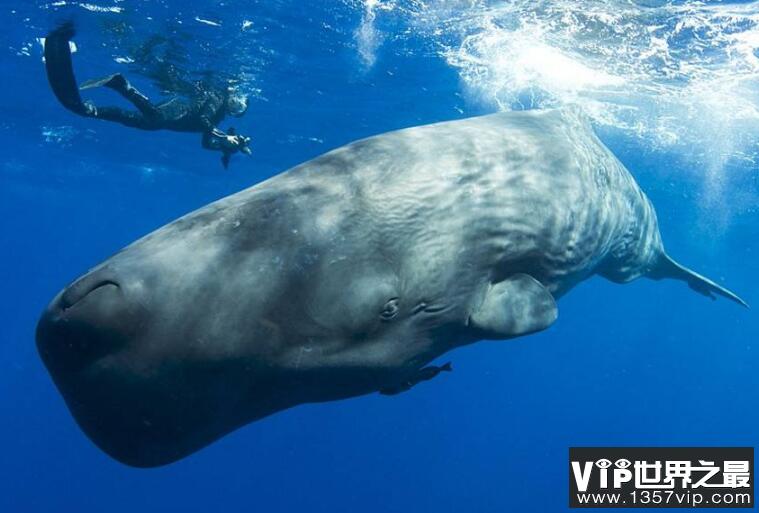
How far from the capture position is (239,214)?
382cm

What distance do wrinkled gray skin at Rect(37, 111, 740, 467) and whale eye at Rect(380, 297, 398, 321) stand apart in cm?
2

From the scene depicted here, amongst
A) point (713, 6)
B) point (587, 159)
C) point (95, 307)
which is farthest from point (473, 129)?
point (713, 6)

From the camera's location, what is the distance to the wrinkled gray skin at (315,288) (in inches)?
128

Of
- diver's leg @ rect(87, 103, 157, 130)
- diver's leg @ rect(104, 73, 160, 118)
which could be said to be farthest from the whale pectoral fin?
diver's leg @ rect(87, 103, 157, 130)

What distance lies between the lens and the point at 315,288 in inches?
150

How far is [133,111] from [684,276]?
10763 mm

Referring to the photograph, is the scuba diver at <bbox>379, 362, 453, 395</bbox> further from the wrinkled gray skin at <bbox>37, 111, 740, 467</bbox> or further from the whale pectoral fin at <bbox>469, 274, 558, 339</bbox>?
the whale pectoral fin at <bbox>469, 274, 558, 339</bbox>

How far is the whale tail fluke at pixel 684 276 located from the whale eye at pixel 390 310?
8.04 metres

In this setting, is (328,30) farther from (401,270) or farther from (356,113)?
(401,270)

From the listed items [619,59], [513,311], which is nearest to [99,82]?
[513,311]

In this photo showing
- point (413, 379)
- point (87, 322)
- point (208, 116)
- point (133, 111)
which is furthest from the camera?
point (208, 116)

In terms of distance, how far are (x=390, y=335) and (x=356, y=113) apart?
21.6 meters

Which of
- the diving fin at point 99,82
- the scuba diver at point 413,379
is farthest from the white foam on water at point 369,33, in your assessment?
the scuba diver at point 413,379

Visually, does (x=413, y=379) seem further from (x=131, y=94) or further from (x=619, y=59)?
(x=619, y=59)
